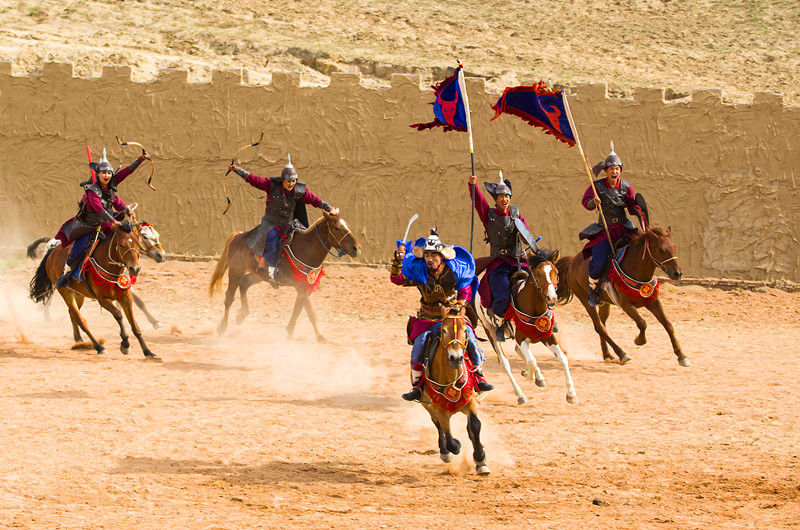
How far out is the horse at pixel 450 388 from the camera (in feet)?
31.1

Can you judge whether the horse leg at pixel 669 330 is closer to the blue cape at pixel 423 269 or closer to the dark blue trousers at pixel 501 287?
the dark blue trousers at pixel 501 287

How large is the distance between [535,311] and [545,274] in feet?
2.19

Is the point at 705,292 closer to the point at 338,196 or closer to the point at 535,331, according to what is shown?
the point at 338,196

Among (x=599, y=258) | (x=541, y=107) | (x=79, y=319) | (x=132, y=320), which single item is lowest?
(x=79, y=319)

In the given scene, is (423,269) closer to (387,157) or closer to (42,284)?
(42,284)

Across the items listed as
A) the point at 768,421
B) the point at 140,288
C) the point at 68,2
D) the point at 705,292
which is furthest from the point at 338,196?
the point at 68,2

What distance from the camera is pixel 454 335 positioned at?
945 centimetres

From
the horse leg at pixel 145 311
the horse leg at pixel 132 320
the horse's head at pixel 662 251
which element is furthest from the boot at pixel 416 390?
the horse leg at pixel 145 311

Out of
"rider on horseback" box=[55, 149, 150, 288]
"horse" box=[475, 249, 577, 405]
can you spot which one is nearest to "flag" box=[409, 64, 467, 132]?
"horse" box=[475, 249, 577, 405]

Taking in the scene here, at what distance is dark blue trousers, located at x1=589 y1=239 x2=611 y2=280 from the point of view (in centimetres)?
1543

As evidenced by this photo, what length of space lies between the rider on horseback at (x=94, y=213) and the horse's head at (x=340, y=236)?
3063mm

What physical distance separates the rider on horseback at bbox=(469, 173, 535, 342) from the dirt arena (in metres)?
1.35

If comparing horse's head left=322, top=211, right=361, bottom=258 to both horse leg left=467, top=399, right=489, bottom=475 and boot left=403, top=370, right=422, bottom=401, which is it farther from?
horse leg left=467, top=399, right=489, bottom=475

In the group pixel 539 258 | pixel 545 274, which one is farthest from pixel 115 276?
pixel 545 274
